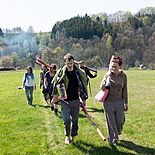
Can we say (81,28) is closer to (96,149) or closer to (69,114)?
(69,114)

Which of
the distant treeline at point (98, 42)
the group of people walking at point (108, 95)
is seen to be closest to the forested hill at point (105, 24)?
the distant treeline at point (98, 42)

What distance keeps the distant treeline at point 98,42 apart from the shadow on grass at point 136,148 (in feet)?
228

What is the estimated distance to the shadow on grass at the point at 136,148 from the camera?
14.0 ft

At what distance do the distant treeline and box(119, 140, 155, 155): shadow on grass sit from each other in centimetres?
6936

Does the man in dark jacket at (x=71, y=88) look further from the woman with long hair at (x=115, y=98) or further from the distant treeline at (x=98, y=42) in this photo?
the distant treeline at (x=98, y=42)

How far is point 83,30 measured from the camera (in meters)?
159

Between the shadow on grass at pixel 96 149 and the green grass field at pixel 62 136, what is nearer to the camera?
the shadow on grass at pixel 96 149

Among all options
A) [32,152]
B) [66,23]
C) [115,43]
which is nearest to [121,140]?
[32,152]

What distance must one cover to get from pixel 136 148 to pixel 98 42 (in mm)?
131699

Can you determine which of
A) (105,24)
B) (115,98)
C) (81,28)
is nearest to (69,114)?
(115,98)

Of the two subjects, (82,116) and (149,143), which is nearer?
(149,143)

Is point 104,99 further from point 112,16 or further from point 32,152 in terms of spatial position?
point 112,16

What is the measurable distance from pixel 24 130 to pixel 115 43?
5095 inches

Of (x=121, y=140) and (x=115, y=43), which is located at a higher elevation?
(x=115, y=43)
